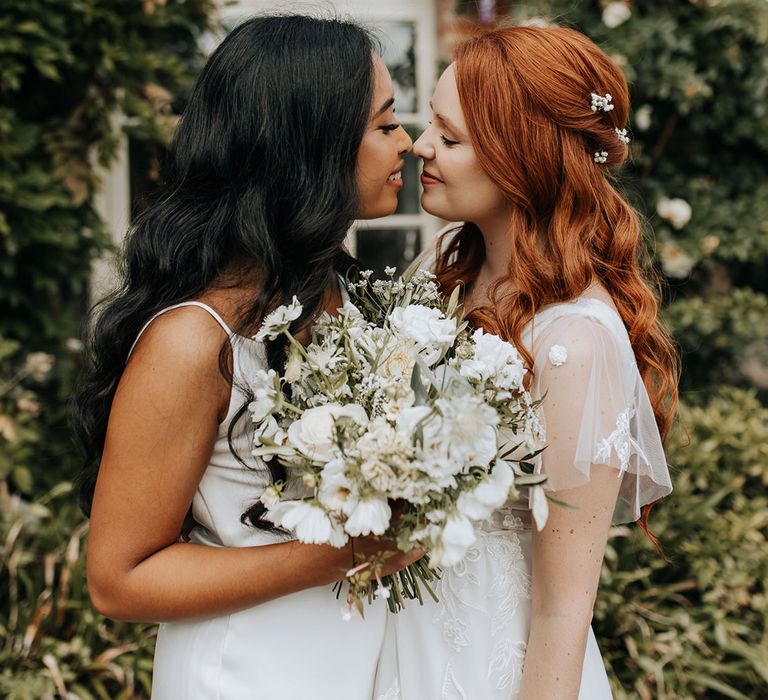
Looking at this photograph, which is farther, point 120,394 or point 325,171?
point 325,171

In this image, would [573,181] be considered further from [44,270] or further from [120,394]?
[44,270]

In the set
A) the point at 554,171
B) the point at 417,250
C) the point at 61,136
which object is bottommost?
the point at 417,250

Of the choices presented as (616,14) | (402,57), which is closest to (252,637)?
(616,14)

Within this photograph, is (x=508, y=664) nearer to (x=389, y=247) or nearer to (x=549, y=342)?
(x=549, y=342)

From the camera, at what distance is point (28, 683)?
9.68ft

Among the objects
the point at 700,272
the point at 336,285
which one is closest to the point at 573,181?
the point at 336,285

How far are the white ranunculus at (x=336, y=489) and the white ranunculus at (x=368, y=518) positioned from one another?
15 millimetres

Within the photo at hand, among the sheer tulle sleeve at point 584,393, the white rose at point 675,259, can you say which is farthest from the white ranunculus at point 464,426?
the white rose at point 675,259

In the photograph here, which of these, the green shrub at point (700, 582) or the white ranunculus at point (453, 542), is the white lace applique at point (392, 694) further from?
the green shrub at point (700, 582)

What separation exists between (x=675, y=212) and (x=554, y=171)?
2.51 m

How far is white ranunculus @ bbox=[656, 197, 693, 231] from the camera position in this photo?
14.3 ft

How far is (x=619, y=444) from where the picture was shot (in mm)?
1790

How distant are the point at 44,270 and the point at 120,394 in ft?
8.19

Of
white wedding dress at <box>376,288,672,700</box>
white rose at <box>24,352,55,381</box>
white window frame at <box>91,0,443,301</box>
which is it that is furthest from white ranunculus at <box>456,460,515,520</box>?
white window frame at <box>91,0,443,301</box>
